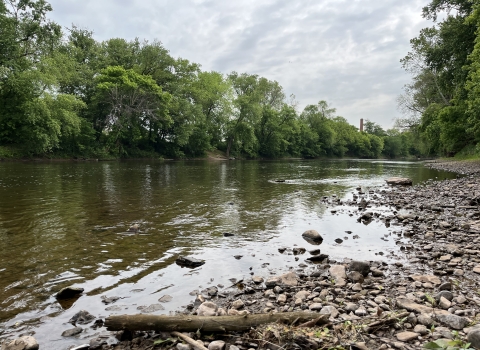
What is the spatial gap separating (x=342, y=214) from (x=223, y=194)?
7.13 meters

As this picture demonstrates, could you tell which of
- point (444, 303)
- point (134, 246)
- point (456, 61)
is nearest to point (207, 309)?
point (444, 303)

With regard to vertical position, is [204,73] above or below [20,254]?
above

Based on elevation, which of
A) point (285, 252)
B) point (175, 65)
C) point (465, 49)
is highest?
point (175, 65)

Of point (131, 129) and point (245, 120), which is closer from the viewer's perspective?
point (131, 129)

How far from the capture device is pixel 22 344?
12.3 ft

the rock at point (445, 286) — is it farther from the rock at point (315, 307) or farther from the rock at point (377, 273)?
the rock at point (315, 307)

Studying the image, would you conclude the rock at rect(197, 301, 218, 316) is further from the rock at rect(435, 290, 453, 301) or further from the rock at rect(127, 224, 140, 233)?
the rock at rect(127, 224, 140, 233)

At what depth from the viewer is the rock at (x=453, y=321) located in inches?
148

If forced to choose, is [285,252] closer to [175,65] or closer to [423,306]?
[423,306]

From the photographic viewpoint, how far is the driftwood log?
3889 millimetres

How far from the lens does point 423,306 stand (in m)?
4.43

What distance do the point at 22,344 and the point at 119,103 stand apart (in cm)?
5644

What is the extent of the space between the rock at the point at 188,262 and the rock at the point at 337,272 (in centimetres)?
273

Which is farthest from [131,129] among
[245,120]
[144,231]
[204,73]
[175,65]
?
[144,231]
